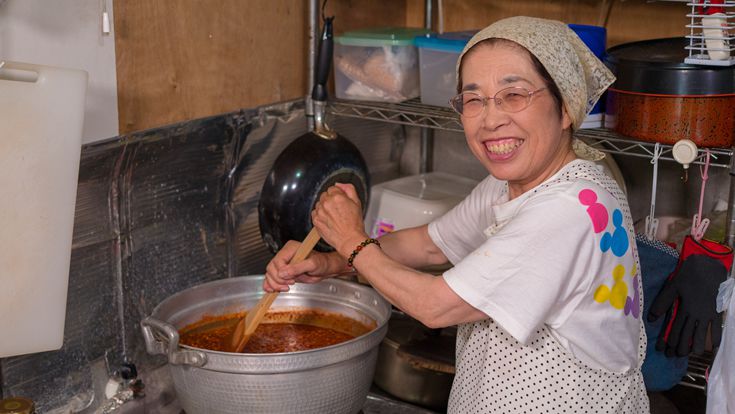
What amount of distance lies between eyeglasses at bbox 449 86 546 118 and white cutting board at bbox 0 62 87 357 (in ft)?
2.00

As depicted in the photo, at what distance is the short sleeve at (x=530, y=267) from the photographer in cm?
129

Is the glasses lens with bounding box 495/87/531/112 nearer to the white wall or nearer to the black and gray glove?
the black and gray glove

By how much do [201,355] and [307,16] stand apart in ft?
3.38

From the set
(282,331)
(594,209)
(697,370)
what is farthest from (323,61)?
(697,370)

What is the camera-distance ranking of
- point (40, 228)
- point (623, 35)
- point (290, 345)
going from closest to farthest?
point (40, 228) → point (290, 345) → point (623, 35)

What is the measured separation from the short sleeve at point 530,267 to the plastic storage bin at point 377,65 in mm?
887

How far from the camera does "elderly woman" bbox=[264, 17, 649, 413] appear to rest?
1306 mm

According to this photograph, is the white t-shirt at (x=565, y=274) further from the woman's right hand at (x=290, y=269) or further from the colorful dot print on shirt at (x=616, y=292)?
the woman's right hand at (x=290, y=269)

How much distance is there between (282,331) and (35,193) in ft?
2.02

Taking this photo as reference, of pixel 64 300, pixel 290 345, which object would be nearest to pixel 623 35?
pixel 290 345

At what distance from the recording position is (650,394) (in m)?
1.91

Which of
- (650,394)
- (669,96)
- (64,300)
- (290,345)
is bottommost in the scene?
(650,394)

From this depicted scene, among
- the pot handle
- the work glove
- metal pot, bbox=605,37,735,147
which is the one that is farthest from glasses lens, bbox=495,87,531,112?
the pot handle

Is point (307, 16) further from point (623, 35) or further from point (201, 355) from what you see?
point (201, 355)
